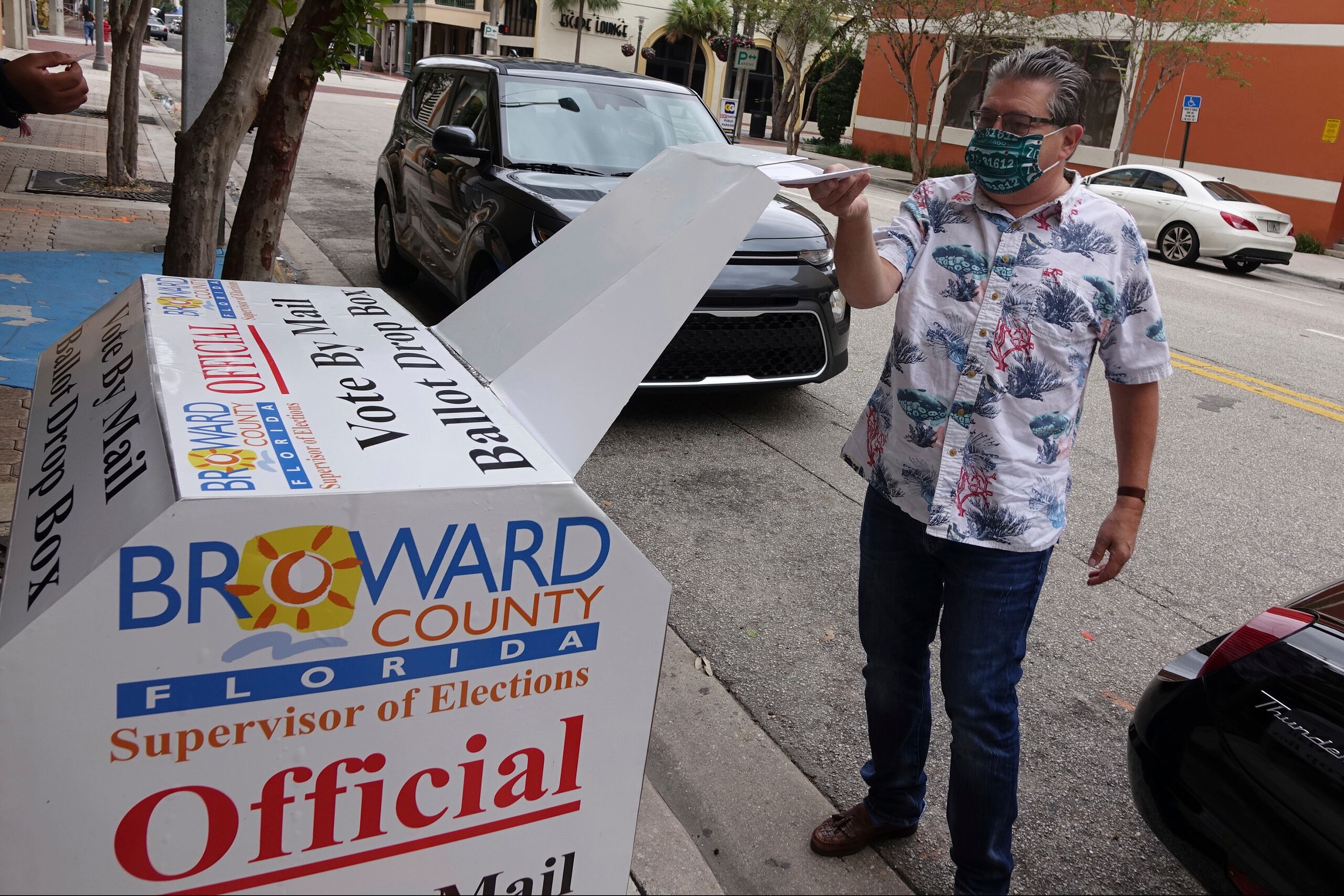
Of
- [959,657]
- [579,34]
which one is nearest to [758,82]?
[579,34]

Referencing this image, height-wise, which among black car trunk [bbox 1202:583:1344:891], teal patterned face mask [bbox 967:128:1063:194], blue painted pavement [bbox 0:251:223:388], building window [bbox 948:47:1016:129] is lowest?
blue painted pavement [bbox 0:251:223:388]

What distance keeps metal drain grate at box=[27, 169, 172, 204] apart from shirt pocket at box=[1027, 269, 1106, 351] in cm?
1046

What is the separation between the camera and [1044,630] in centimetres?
410

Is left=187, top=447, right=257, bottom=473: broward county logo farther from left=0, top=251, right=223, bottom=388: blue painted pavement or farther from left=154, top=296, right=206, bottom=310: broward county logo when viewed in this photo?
left=0, top=251, right=223, bottom=388: blue painted pavement

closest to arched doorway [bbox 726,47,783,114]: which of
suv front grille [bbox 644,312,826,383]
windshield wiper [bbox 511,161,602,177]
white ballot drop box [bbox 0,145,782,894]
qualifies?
windshield wiper [bbox 511,161,602,177]

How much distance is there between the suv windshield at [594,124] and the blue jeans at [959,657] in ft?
14.1

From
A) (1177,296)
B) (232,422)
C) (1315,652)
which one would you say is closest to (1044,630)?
(1315,652)

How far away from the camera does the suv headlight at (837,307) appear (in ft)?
19.1

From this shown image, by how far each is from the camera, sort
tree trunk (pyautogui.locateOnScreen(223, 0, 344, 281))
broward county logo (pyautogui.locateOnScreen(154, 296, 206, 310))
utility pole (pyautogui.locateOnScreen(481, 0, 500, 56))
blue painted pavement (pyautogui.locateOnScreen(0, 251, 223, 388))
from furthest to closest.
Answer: utility pole (pyautogui.locateOnScreen(481, 0, 500, 56))
blue painted pavement (pyautogui.locateOnScreen(0, 251, 223, 388))
tree trunk (pyautogui.locateOnScreen(223, 0, 344, 281))
broward county logo (pyautogui.locateOnScreen(154, 296, 206, 310))

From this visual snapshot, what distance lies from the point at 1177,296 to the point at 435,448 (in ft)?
41.6

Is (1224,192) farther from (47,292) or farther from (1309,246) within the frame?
(47,292)

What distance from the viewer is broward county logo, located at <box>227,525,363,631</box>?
1270 mm

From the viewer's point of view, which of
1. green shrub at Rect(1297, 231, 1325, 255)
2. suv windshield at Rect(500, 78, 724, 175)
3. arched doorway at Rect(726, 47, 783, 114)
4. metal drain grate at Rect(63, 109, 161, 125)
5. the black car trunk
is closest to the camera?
the black car trunk

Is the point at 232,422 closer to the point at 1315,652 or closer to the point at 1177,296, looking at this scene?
the point at 1315,652
